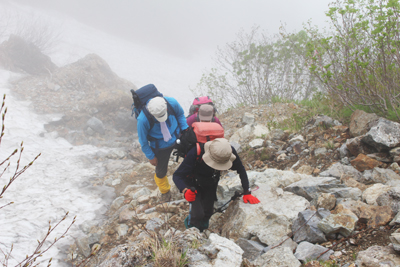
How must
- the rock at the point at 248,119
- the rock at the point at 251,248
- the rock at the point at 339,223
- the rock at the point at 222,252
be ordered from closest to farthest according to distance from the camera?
the rock at the point at 222,252
the rock at the point at 339,223
the rock at the point at 251,248
the rock at the point at 248,119

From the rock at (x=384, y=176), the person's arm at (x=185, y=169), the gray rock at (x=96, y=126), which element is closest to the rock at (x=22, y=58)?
the gray rock at (x=96, y=126)

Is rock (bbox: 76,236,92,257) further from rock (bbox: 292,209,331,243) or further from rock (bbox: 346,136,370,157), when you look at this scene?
rock (bbox: 346,136,370,157)

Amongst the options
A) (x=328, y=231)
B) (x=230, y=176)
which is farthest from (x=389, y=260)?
(x=230, y=176)

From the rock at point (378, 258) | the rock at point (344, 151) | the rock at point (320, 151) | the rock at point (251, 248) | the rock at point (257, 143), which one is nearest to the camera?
the rock at point (378, 258)

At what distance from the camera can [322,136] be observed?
4.92 metres

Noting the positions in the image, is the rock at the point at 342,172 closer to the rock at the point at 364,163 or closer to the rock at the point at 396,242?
the rock at the point at 364,163

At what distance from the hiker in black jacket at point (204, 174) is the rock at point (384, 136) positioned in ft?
7.25

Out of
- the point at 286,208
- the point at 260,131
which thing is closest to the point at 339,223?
the point at 286,208

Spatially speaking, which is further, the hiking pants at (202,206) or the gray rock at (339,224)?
the hiking pants at (202,206)

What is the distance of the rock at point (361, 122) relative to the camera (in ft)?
13.4

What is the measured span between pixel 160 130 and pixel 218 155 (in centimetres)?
159

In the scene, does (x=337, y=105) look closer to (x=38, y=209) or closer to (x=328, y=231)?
(x=328, y=231)

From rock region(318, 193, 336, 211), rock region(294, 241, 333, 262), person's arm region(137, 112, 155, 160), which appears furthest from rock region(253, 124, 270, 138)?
rock region(294, 241, 333, 262)

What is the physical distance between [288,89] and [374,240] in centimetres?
1182
